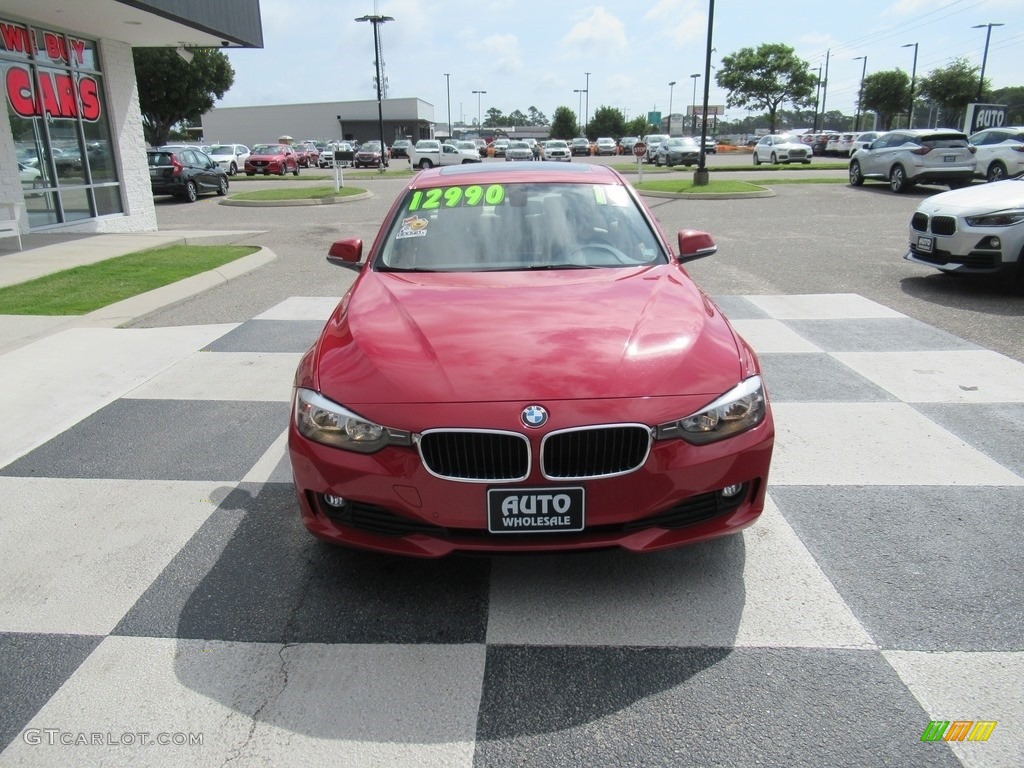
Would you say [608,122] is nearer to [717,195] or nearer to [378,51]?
[378,51]

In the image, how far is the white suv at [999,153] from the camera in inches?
807

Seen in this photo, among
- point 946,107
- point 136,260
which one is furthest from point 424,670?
point 946,107

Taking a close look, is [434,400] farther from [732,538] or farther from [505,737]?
[732,538]

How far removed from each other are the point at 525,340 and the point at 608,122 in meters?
106

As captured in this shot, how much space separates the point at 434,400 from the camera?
9.05ft

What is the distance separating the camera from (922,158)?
20250 millimetres

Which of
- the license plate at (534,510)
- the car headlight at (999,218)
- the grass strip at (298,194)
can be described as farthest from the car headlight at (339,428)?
the grass strip at (298,194)

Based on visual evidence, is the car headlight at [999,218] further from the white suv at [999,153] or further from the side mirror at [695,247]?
the white suv at [999,153]

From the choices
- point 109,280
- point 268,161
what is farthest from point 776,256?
point 268,161

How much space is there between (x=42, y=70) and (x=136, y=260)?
519 centimetres

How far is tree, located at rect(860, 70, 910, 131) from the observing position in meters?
73.9

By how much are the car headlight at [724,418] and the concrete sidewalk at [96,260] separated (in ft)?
20.6

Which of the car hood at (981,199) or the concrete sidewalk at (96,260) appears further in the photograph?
the car hood at (981,199)

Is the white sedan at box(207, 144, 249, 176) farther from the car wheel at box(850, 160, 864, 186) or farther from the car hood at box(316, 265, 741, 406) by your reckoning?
the car hood at box(316, 265, 741, 406)
